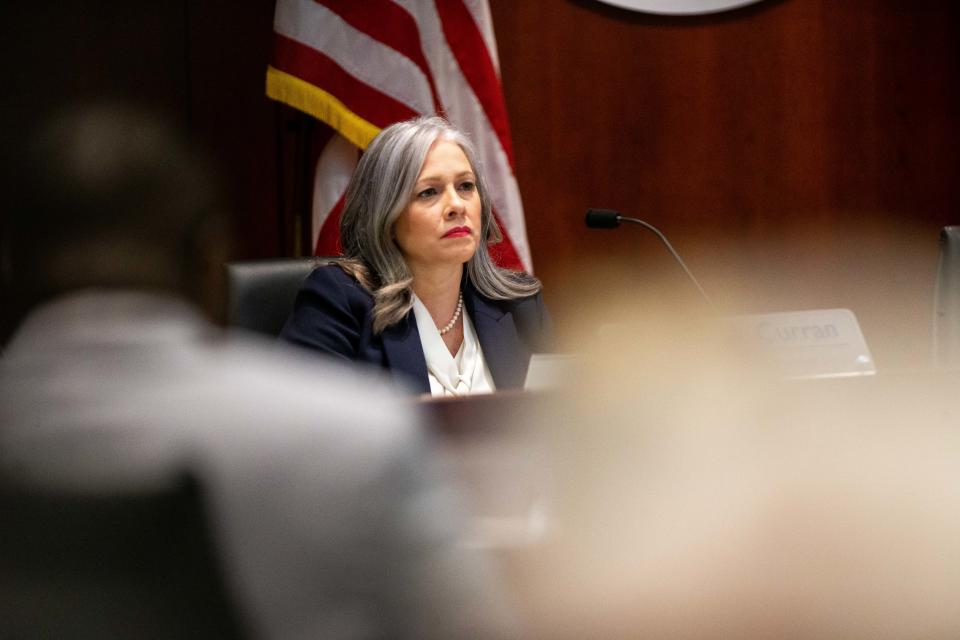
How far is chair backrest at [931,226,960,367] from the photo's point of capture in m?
1.84

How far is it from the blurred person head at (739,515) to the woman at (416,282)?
1.31 meters

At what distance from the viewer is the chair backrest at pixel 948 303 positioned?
1.84m

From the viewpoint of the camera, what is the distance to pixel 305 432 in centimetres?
49

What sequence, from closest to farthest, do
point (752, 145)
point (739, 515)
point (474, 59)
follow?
point (739, 515), point (474, 59), point (752, 145)

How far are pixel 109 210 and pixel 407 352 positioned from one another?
64.5 inches

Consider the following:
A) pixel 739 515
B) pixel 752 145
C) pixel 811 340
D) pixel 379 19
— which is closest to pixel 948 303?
pixel 811 340

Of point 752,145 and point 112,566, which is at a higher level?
point 752,145

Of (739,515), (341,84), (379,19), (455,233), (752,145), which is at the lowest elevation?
(739,515)

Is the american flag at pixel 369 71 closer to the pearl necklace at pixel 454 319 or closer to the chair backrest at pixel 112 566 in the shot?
the pearl necklace at pixel 454 319

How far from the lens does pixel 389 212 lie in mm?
2195

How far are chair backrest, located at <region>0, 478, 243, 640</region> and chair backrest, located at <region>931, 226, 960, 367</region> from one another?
63.4 inches

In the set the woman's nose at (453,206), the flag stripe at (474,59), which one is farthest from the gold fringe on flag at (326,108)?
the woman's nose at (453,206)

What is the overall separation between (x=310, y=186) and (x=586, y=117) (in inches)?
38.3

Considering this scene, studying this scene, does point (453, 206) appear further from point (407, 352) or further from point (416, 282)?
point (407, 352)
